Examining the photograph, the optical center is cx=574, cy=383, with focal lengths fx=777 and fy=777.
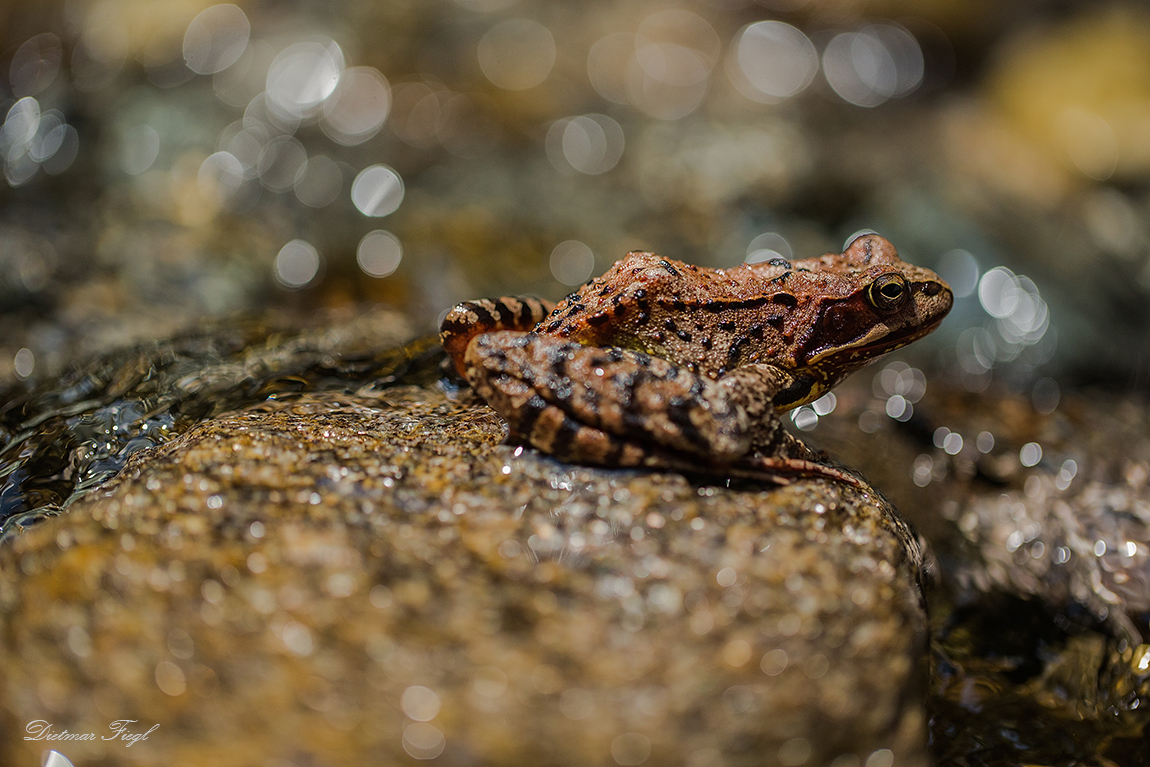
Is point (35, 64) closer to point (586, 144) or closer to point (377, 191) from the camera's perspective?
point (377, 191)

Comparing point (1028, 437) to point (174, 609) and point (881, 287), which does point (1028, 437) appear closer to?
point (881, 287)

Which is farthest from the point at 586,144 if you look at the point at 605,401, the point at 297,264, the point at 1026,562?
the point at 605,401

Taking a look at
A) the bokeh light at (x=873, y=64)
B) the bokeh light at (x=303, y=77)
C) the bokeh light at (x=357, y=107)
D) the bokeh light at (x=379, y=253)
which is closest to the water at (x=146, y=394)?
the bokeh light at (x=379, y=253)

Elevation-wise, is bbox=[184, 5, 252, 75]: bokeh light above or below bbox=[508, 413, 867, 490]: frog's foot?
above

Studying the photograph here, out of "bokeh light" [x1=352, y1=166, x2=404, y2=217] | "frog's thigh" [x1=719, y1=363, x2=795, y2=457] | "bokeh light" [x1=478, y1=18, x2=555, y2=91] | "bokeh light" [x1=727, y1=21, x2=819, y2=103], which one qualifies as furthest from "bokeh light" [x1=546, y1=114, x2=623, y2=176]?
"frog's thigh" [x1=719, y1=363, x2=795, y2=457]

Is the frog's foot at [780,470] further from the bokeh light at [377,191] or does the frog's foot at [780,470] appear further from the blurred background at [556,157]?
the bokeh light at [377,191]

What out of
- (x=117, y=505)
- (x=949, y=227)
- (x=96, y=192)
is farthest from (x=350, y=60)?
(x=117, y=505)

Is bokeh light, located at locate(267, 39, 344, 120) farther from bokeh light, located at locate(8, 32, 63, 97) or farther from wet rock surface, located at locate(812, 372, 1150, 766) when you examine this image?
wet rock surface, located at locate(812, 372, 1150, 766)
